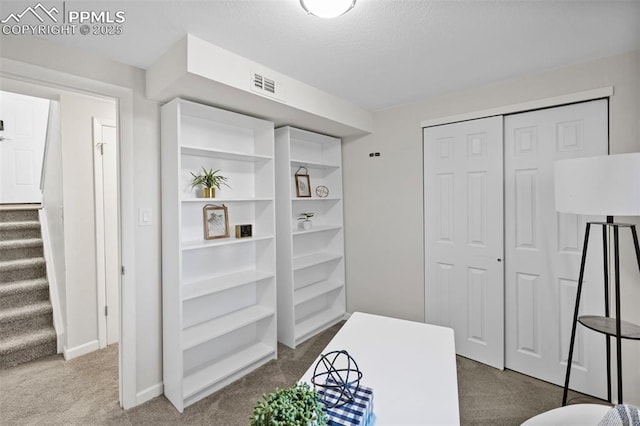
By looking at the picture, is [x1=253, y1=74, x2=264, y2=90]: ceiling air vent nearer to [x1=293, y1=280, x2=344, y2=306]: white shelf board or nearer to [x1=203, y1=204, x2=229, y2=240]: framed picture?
[x1=203, y1=204, x2=229, y2=240]: framed picture

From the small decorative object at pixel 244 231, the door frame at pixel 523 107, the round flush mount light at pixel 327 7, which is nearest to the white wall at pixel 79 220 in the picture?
the small decorative object at pixel 244 231

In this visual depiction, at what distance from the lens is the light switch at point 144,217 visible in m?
2.14

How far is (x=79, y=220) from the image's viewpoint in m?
2.84

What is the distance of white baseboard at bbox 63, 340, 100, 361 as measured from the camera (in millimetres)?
2732

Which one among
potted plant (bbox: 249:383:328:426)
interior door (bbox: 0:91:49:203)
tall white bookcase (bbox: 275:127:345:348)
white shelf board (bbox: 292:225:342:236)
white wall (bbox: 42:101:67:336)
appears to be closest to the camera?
potted plant (bbox: 249:383:328:426)

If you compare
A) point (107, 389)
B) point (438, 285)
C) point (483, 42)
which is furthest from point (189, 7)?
point (438, 285)

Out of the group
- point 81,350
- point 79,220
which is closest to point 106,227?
point 79,220

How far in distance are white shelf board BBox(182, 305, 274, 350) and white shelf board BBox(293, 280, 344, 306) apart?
41 centimetres

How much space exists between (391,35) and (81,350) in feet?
11.7

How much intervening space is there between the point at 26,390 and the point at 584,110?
4.49 meters

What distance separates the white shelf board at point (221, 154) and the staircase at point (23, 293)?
86.0 inches

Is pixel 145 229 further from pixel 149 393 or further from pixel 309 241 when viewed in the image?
pixel 309 241

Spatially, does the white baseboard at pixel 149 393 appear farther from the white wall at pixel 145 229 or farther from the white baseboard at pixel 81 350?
the white baseboard at pixel 81 350

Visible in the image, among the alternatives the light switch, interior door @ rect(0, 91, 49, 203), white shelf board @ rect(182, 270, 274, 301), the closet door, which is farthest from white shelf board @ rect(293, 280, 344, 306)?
interior door @ rect(0, 91, 49, 203)
